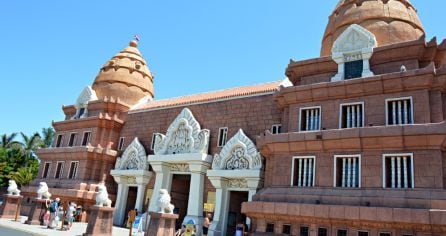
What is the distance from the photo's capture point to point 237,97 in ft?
69.6

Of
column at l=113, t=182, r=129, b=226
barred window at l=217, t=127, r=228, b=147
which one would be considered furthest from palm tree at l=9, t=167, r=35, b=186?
barred window at l=217, t=127, r=228, b=147

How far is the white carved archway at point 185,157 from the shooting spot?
20.3 m

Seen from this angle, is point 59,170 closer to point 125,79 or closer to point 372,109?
point 125,79

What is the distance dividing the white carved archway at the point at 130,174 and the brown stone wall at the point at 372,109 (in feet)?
37.0

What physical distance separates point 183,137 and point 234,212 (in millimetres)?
5485

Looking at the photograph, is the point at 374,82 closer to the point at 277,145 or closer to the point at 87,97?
the point at 277,145

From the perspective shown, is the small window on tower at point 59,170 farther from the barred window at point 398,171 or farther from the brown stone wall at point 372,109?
the barred window at point 398,171

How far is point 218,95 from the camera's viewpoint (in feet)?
75.3

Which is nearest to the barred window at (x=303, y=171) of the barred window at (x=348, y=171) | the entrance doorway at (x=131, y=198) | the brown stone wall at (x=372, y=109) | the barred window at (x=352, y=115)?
the barred window at (x=348, y=171)

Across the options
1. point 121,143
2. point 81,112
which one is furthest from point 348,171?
point 81,112

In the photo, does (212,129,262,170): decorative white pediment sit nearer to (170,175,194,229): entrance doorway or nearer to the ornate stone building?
the ornate stone building

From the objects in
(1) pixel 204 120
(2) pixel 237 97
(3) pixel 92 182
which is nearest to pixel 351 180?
(2) pixel 237 97

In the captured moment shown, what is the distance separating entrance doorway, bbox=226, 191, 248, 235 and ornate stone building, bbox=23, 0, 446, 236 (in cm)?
6

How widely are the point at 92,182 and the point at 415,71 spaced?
21.1 meters
